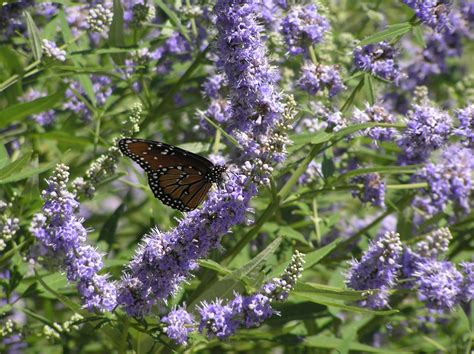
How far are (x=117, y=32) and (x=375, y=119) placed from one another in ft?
3.83

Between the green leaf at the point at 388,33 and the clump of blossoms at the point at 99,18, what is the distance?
1264 millimetres

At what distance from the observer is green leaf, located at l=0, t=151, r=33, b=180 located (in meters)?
2.86

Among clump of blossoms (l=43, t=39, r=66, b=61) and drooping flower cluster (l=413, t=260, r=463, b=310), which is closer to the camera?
drooping flower cluster (l=413, t=260, r=463, b=310)

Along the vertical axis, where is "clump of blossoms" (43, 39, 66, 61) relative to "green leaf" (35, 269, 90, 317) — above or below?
above

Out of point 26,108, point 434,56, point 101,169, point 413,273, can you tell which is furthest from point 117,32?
point 434,56

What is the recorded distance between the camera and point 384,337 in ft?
14.4

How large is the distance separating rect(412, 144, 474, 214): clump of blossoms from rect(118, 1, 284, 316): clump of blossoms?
1.09m

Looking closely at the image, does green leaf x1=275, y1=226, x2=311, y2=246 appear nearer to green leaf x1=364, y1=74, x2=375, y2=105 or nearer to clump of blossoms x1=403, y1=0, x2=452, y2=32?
green leaf x1=364, y1=74, x2=375, y2=105

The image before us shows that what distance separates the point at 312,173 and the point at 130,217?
1427mm

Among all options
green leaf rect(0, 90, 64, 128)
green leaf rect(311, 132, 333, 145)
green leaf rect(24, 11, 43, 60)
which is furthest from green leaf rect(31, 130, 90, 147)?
green leaf rect(311, 132, 333, 145)

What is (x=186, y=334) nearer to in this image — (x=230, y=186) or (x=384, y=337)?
(x=230, y=186)

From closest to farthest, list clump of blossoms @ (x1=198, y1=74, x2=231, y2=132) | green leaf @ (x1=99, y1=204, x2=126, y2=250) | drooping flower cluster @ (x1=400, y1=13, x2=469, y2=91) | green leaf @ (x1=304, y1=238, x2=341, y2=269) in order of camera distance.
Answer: green leaf @ (x1=304, y1=238, x2=341, y2=269), clump of blossoms @ (x1=198, y1=74, x2=231, y2=132), green leaf @ (x1=99, y1=204, x2=126, y2=250), drooping flower cluster @ (x1=400, y1=13, x2=469, y2=91)

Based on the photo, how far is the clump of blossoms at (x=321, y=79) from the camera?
331 centimetres

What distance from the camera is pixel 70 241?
261 centimetres
